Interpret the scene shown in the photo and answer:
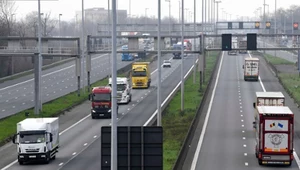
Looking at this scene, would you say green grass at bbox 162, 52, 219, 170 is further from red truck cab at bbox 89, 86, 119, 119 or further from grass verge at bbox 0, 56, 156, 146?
grass verge at bbox 0, 56, 156, 146

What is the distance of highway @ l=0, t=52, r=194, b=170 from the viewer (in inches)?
1801

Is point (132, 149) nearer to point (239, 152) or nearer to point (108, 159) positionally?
point (108, 159)

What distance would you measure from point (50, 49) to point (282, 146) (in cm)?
5863

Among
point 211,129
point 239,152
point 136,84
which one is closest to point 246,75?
point 136,84

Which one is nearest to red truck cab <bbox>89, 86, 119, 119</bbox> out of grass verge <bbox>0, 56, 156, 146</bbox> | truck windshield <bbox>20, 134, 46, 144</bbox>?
grass verge <bbox>0, 56, 156, 146</bbox>

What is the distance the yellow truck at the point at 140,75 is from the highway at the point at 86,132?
3.19ft

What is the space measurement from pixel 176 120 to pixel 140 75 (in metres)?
36.1

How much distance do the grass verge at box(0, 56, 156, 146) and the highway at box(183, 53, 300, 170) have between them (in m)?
12.4

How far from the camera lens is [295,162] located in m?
46.4

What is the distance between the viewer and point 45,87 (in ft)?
348

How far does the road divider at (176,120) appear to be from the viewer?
47.3 meters

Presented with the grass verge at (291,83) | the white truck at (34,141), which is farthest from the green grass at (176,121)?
the grass verge at (291,83)

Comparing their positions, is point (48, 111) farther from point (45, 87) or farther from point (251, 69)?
point (251, 69)

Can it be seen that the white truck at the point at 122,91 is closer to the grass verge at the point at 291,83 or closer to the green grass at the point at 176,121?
the green grass at the point at 176,121
